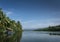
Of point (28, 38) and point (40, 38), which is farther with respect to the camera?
point (40, 38)

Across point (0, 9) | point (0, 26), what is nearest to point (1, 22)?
point (0, 26)

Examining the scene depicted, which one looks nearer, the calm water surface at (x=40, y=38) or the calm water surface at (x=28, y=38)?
the calm water surface at (x=28, y=38)

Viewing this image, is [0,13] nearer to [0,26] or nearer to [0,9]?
[0,9]

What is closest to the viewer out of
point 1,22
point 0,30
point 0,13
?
point 0,30

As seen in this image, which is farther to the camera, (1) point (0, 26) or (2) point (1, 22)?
(2) point (1, 22)

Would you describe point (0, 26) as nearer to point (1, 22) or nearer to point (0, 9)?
point (1, 22)

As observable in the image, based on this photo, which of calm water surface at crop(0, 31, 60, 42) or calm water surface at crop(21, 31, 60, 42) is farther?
calm water surface at crop(21, 31, 60, 42)

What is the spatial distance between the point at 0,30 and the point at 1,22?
7138 mm

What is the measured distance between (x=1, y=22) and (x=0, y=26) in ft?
13.7

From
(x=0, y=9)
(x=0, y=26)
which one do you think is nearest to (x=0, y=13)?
(x=0, y=9)

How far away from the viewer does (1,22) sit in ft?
177

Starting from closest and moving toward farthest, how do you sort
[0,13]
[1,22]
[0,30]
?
[0,30], [1,22], [0,13]

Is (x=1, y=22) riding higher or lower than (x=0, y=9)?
lower

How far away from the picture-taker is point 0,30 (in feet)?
155
